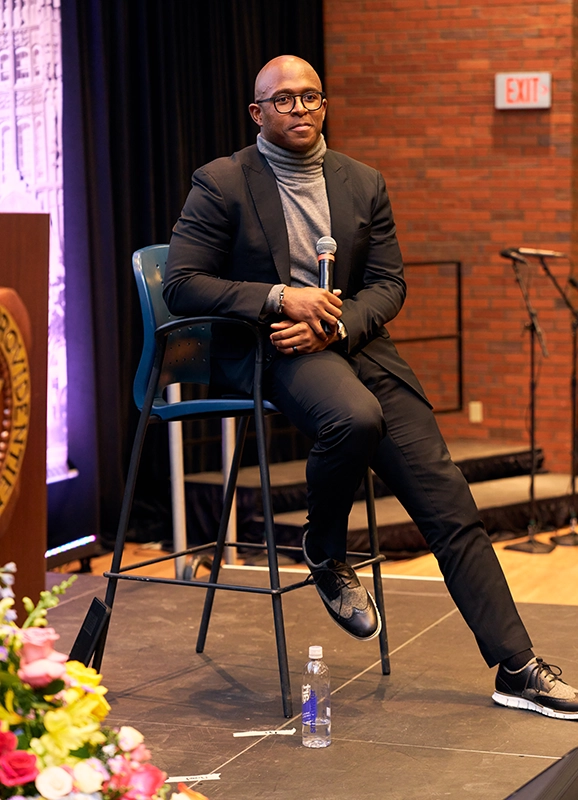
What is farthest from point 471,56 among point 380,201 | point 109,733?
point 109,733

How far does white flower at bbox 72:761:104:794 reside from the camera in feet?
2.81

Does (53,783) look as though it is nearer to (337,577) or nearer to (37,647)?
(37,647)

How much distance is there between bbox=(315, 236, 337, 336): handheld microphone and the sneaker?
0.81m

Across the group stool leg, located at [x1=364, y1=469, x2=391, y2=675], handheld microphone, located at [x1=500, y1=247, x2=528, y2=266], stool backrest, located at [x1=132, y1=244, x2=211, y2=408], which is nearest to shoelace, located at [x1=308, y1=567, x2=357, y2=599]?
stool leg, located at [x1=364, y1=469, x2=391, y2=675]

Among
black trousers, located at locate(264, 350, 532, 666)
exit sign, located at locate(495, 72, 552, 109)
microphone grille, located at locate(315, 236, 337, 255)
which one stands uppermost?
exit sign, located at locate(495, 72, 552, 109)

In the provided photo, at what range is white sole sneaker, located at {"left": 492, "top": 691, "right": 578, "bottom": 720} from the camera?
7.57 feet

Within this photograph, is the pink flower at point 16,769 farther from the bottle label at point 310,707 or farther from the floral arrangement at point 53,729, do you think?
the bottle label at point 310,707

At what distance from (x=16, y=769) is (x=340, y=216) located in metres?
1.89

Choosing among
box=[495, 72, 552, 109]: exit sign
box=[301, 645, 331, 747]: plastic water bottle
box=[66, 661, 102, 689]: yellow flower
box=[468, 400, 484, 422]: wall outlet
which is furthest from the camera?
box=[468, 400, 484, 422]: wall outlet

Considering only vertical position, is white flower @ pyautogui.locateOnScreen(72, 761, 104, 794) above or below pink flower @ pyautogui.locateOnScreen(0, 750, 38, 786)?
below

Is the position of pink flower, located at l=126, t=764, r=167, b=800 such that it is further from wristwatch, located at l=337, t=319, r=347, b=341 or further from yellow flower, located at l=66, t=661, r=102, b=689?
wristwatch, located at l=337, t=319, r=347, b=341

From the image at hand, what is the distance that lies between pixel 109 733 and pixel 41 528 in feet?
5.31

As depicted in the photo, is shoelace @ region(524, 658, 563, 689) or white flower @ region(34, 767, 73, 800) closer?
white flower @ region(34, 767, 73, 800)

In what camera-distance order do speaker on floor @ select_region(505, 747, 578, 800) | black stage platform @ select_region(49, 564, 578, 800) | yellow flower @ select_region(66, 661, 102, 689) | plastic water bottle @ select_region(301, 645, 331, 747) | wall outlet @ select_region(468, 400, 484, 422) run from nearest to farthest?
yellow flower @ select_region(66, 661, 102, 689), speaker on floor @ select_region(505, 747, 578, 800), black stage platform @ select_region(49, 564, 578, 800), plastic water bottle @ select_region(301, 645, 331, 747), wall outlet @ select_region(468, 400, 484, 422)
